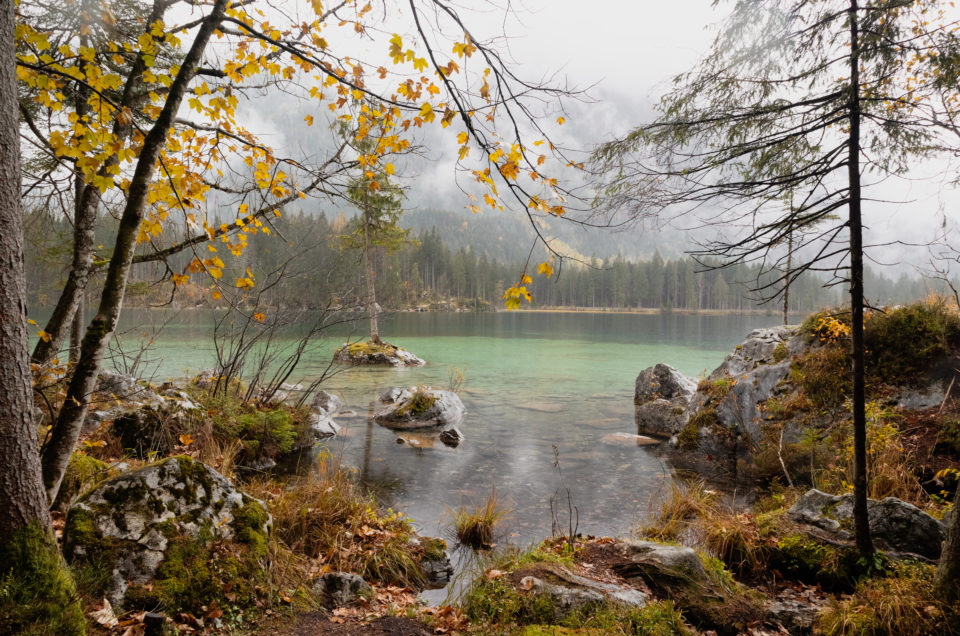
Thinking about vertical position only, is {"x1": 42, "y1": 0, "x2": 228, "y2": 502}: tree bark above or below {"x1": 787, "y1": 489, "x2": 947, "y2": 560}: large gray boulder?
above

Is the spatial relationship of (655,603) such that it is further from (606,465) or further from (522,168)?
(606,465)

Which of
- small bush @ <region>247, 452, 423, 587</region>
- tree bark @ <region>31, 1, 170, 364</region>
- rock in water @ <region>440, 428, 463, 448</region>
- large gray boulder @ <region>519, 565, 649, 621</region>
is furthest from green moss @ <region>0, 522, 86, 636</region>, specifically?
rock in water @ <region>440, 428, 463, 448</region>

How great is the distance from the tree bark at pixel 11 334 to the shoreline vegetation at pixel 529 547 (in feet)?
1.25

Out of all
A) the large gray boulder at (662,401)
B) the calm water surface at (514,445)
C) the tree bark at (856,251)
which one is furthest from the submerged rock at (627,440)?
the tree bark at (856,251)

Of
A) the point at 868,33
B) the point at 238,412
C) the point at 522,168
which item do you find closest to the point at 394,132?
the point at 522,168

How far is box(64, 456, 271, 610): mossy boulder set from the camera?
3172 mm

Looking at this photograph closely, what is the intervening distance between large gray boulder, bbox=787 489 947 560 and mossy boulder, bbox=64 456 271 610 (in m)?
5.47

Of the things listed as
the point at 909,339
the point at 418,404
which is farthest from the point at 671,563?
the point at 418,404

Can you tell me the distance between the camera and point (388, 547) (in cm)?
507

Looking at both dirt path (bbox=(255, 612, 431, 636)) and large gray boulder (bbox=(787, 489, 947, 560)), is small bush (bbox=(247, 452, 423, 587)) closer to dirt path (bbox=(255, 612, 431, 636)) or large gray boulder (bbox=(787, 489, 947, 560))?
dirt path (bbox=(255, 612, 431, 636))

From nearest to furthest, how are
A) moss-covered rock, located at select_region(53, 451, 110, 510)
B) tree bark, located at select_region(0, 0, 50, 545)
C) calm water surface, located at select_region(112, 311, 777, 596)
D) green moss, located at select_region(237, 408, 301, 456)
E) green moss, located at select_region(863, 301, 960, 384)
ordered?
tree bark, located at select_region(0, 0, 50, 545), moss-covered rock, located at select_region(53, 451, 110, 510), calm water surface, located at select_region(112, 311, 777, 596), green moss, located at select_region(863, 301, 960, 384), green moss, located at select_region(237, 408, 301, 456)

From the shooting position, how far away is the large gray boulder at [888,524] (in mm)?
4391

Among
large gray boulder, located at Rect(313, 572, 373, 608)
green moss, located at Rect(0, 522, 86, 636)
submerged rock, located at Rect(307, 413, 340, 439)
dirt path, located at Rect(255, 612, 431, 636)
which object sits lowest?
submerged rock, located at Rect(307, 413, 340, 439)

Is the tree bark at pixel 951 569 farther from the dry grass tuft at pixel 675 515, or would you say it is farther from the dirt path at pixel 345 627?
the dirt path at pixel 345 627
